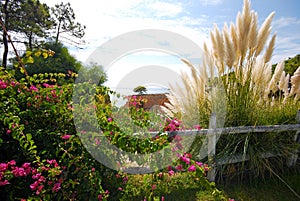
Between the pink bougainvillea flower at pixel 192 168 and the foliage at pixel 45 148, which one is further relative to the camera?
the pink bougainvillea flower at pixel 192 168

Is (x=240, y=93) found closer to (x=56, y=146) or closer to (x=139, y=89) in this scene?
(x=139, y=89)

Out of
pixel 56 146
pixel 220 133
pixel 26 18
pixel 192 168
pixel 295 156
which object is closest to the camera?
pixel 56 146

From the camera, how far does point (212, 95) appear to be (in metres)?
2.66

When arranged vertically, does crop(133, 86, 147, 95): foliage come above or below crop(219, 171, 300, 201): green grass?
above

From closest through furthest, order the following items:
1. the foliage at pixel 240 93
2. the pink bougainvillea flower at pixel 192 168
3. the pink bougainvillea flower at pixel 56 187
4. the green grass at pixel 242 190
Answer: the pink bougainvillea flower at pixel 56 187
the pink bougainvillea flower at pixel 192 168
the green grass at pixel 242 190
the foliage at pixel 240 93

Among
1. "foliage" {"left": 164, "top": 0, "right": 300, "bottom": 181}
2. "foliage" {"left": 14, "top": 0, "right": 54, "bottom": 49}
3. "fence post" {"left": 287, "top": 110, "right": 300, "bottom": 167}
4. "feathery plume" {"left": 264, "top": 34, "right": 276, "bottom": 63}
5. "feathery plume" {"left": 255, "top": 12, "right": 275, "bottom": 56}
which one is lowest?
"fence post" {"left": 287, "top": 110, "right": 300, "bottom": 167}

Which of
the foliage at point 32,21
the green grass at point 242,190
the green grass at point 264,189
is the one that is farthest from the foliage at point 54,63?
the green grass at point 264,189

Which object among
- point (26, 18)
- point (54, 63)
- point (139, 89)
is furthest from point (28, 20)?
point (139, 89)

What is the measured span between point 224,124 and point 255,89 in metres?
0.66

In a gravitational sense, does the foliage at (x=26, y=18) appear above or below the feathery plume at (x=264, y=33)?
above

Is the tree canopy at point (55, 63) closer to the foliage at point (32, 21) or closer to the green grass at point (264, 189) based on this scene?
the foliage at point (32, 21)

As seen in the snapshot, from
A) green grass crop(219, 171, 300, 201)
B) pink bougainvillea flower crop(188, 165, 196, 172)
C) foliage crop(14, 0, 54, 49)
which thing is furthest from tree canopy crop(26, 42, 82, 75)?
pink bougainvillea flower crop(188, 165, 196, 172)

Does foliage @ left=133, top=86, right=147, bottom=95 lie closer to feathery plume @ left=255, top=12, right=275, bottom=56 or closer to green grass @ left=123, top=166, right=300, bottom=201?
green grass @ left=123, top=166, right=300, bottom=201

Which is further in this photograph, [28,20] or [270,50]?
[28,20]
